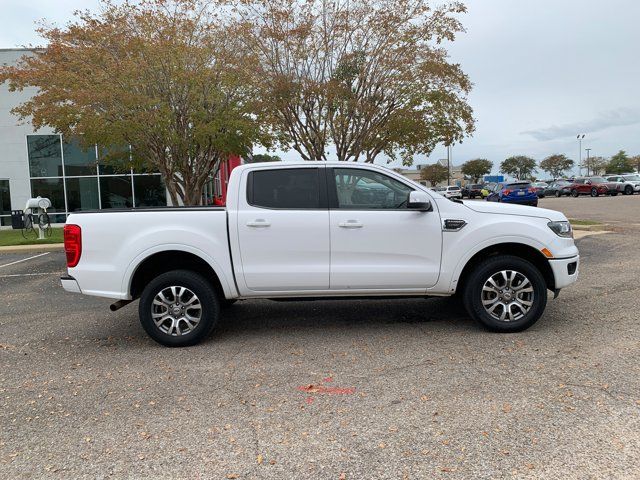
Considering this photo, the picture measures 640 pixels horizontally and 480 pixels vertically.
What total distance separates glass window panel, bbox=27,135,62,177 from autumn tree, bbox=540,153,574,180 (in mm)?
101514

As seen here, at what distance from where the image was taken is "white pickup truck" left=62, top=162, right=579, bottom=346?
5.26m

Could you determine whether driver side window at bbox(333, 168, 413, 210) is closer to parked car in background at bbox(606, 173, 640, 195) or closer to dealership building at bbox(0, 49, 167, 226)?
dealership building at bbox(0, 49, 167, 226)

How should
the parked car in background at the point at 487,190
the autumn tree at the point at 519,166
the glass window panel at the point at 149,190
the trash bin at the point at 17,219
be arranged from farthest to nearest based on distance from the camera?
the autumn tree at the point at 519,166
the glass window panel at the point at 149,190
the trash bin at the point at 17,219
the parked car in background at the point at 487,190

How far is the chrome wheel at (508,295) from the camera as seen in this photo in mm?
5371

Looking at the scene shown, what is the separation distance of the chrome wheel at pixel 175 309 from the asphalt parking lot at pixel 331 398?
250 millimetres

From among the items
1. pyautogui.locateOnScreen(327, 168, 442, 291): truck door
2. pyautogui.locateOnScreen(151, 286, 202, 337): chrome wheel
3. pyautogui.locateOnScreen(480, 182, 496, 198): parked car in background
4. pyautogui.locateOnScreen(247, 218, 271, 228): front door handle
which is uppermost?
pyautogui.locateOnScreen(480, 182, 496, 198): parked car in background

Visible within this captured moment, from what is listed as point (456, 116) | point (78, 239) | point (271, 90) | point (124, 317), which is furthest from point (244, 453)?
point (456, 116)

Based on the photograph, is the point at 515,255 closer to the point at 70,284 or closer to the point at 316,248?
the point at 316,248

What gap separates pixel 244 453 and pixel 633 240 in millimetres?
12614

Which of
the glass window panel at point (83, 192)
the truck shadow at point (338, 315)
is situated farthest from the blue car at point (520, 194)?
the truck shadow at point (338, 315)

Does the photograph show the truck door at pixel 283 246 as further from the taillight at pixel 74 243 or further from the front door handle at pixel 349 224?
the taillight at pixel 74 243

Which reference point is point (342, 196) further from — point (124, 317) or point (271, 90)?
point (271, 90)

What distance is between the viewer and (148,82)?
14.7m

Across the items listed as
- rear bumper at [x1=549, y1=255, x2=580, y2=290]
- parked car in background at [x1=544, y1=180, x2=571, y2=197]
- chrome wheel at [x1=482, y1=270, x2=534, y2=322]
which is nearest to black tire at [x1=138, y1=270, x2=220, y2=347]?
chrome wheel at [x1=482, y1=270, x2=534, y2=322]
